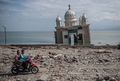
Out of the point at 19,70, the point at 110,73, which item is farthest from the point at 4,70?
the point at 110,73

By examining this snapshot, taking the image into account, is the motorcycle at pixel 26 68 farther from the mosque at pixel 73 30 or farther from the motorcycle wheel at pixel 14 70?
the mosque at pixel 73 30

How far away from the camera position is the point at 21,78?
48.9 ft

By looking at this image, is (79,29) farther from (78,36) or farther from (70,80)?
(70,80)

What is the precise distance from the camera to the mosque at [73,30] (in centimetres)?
5041

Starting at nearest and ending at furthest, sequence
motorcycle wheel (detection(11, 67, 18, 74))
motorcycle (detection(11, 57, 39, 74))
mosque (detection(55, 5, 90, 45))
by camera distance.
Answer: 1. motorcycle (detection(11, 57, 39, 74))
2. motorcycle wheel (detection(11, 67, 18, 74))
3. mosque (detection(55, 5, 90, 45))

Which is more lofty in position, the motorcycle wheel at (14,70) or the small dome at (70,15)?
the small dome at (70,15)

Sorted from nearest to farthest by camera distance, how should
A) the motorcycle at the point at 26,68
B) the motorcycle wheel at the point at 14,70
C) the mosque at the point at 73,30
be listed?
the motorcycle at the point at 26,68 < the motorcycle wheel at the point at 14,70 < the mosque at the point at 73,30

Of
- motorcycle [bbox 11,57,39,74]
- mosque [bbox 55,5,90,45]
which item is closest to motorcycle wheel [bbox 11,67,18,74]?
motorcycle [bbox 11,57,39,74]

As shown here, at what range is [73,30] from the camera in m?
50.4

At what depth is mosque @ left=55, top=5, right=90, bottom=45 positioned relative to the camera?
50406mm

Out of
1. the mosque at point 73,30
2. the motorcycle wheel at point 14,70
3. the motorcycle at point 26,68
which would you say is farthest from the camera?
the mosque at point 73,30

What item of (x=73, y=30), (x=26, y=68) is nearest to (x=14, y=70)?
(x=26, y=68)

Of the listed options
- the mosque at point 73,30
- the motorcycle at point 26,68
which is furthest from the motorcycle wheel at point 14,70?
the mosque at point 73,30

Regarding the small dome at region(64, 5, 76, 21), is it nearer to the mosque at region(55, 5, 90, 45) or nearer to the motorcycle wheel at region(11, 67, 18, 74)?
the mosque at region(55, 5, 90, 45)
